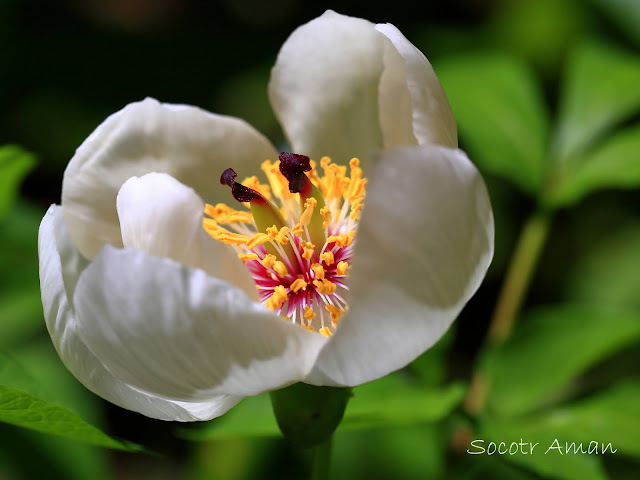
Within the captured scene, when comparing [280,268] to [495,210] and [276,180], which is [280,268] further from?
[495,210]

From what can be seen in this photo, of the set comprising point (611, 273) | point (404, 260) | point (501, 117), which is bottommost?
point (611, 273)

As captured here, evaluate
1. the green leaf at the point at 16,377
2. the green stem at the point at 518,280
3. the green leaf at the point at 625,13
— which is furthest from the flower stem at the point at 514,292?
the green leaf at the point at 625,13

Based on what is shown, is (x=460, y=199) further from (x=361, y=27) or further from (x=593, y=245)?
(x=593, y=245)

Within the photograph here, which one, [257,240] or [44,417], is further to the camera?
[257,240]

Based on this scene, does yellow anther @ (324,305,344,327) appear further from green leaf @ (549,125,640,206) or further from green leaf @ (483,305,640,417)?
green leaf @ (549,125,640,206)

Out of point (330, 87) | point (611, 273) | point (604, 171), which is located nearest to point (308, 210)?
point (330, 87)

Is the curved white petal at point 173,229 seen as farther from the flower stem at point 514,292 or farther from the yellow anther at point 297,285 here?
the flower stem at point 514,292

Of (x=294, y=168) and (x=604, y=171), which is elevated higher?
(x=294, y=168)
